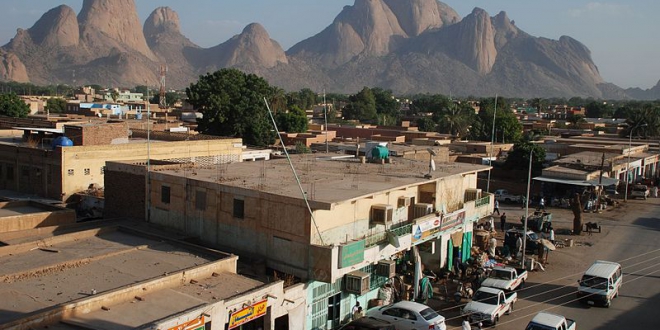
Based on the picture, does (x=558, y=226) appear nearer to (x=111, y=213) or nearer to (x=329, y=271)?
(x=329, y=271)

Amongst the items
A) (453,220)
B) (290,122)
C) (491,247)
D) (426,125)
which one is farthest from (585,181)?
(426,125)

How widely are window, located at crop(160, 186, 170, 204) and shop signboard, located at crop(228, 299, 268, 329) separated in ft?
20.8

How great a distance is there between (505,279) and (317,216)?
8.22 metres

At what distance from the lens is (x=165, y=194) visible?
1917 centimetres

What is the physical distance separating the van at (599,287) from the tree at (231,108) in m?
32.5

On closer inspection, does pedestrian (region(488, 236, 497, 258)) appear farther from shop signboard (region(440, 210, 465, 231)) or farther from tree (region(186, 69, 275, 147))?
tree (region(186, 69, 275, 147))

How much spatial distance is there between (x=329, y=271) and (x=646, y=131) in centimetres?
6211

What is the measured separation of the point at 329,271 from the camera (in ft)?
51.2

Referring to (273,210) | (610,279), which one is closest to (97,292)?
(273,210)

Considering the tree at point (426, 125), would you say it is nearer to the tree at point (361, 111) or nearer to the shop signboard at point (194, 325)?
the tree at point (361, 111)

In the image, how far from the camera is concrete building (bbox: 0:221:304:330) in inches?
473

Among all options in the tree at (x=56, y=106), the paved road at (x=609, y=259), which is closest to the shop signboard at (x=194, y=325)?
the paved road at (x=609, y=259)

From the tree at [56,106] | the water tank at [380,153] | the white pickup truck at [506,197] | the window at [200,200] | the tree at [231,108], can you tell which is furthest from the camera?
the tree at [56,106]

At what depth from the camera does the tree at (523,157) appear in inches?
1797
